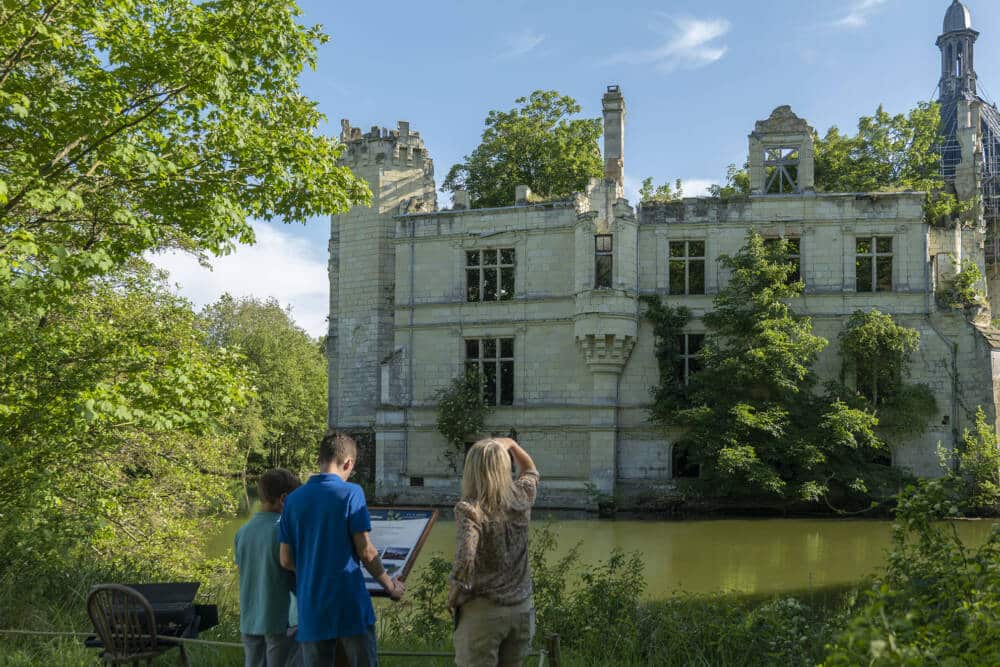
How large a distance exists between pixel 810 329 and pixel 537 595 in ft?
53.5

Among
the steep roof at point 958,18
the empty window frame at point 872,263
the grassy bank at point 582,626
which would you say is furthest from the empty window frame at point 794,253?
the steep roof at point 958,18

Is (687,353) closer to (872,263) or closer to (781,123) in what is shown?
(872,263)

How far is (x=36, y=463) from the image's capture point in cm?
925

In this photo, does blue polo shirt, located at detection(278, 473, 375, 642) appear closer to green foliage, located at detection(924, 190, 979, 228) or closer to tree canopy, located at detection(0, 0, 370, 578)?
tree canopy, located at detection(0, 0, 370, 578)

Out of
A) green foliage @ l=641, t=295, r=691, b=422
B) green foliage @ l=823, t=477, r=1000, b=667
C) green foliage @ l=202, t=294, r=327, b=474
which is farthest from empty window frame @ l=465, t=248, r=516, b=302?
green foliage @ l=823, t=477, r=1000, b=667

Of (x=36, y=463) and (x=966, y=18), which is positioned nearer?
(x=36, y=463)

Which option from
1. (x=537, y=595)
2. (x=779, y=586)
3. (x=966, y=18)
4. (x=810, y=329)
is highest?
(x=966, y=18)

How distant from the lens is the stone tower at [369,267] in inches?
1037

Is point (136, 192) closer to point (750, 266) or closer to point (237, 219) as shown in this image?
point (237, 219)

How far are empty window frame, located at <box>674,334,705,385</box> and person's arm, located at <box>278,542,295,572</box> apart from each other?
19.9m

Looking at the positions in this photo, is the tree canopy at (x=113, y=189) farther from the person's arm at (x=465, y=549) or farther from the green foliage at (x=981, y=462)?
the green foliage at (x=981, y=462)

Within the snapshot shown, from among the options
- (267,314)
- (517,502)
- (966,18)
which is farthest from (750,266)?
(966,18)

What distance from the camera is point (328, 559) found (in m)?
4.39

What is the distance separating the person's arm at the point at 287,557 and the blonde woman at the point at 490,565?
1.01 metres
